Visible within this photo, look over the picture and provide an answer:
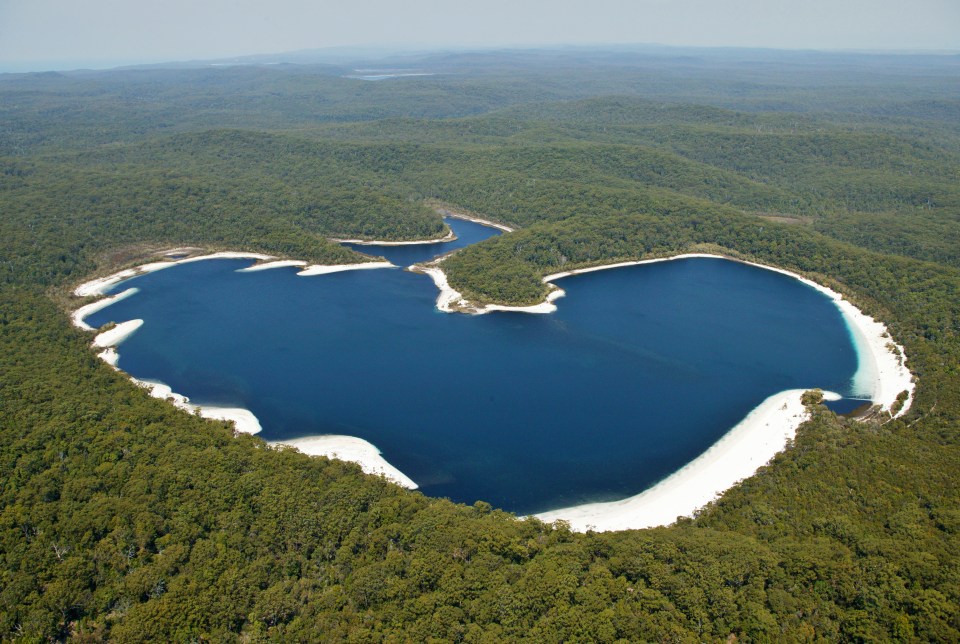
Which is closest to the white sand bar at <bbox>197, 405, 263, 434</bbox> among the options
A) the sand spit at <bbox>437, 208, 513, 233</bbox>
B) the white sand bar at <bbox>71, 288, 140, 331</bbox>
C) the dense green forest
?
the dense green forest

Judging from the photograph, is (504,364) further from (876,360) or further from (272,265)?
(272,265)

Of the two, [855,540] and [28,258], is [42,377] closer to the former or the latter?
[28,258]

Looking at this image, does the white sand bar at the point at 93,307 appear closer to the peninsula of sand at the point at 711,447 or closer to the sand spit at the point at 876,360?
the peninsula of sand at the point at 711,447

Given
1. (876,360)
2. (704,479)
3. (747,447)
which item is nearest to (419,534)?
(704,479)

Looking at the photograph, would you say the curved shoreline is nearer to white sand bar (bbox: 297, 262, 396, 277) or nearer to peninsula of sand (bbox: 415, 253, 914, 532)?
white sand bar (bbox: 297, 262, 396, 277)

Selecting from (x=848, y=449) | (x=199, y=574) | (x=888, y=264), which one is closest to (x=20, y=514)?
(x=199, y=574)

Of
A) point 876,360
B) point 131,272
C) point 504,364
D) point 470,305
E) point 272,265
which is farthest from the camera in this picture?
point 272,265

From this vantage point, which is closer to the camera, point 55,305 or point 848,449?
point 848,449
